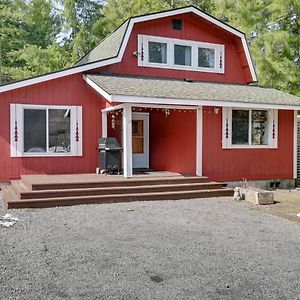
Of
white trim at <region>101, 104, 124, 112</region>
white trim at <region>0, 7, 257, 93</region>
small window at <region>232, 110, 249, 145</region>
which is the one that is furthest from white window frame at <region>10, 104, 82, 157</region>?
small window at <region>232, 110, 249, 145</region>

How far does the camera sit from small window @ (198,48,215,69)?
1342 cm

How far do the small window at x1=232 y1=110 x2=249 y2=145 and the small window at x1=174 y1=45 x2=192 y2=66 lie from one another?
259cm

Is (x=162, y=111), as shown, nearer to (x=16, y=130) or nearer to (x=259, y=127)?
(x=259, y=127)

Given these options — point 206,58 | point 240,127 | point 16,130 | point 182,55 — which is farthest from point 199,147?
point 16,130

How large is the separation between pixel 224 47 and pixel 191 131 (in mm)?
4064

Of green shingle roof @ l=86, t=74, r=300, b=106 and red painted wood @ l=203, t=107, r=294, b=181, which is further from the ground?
green shingle roof @ l=86, t=74, r=300, b=106

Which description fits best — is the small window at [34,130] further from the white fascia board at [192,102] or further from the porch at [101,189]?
the white fascia board at [192,102]

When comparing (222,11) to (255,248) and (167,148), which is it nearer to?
(167,148)

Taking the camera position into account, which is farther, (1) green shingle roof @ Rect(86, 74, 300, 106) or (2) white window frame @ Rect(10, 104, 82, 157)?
(2) white window frame @ Rect(10, 104, 82, 157)

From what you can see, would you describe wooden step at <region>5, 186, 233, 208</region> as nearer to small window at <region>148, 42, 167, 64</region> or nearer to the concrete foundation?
the concrete foundation

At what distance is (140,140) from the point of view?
1330cm

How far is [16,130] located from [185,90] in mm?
5010

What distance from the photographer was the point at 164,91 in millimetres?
10656

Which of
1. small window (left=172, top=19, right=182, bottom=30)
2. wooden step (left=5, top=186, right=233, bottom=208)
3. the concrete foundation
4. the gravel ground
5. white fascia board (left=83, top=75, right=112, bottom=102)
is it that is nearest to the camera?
the gravel ground
